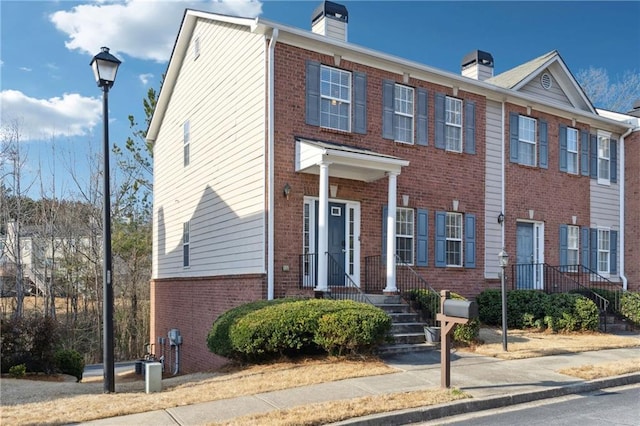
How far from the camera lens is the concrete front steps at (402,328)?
1127 centimetres

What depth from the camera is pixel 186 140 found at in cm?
1798

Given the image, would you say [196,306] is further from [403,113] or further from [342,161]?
[403,113]

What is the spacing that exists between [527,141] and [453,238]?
14.1ft

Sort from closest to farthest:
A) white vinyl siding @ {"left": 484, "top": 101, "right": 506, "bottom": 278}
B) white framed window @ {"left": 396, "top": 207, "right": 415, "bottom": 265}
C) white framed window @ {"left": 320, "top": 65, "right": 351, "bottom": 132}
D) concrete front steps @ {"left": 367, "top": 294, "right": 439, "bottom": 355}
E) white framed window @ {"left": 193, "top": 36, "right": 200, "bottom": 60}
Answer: concrete front steps @ {"left": 367, "top": 294, "right": 439, "bottom": 355} → white framed window @ {"left": 320, "top": 65, "right": 351, "bottom": 132} → white framed window @ {"left": 396, "top": 207, "right": 415, "bottom": 265} → white vinyl siding @ {"left": 484, "top": 101, "right": 506, "bottom": 278} → white framed window @ {"left": 193, "top": 36, "right": 200, "bottom": 60}

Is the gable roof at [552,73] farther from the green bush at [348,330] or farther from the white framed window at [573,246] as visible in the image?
the green bush at [348,330]

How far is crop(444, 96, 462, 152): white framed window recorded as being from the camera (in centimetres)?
1592

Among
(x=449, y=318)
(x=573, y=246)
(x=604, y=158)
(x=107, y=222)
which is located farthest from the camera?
(x=604, y=158)

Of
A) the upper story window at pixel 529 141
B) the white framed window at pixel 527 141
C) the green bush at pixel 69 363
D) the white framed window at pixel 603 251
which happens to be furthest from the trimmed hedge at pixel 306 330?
the white framed window at pixel 603 251

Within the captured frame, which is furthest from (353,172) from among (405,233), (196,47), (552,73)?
(552,73)

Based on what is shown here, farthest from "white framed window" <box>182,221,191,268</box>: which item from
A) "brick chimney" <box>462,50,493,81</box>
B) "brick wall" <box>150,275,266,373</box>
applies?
"brick chimney" <box>462,50,493,81</box>

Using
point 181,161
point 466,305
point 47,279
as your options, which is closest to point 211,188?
point 181,161

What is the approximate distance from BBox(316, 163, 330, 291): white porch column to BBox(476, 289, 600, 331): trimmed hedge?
5.31 m

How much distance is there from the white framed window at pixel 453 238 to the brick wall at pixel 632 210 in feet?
25.0

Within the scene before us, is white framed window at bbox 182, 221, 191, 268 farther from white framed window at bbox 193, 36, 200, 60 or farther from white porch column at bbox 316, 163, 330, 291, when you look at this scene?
white porch column at bbox 316, 163, 330, 291
